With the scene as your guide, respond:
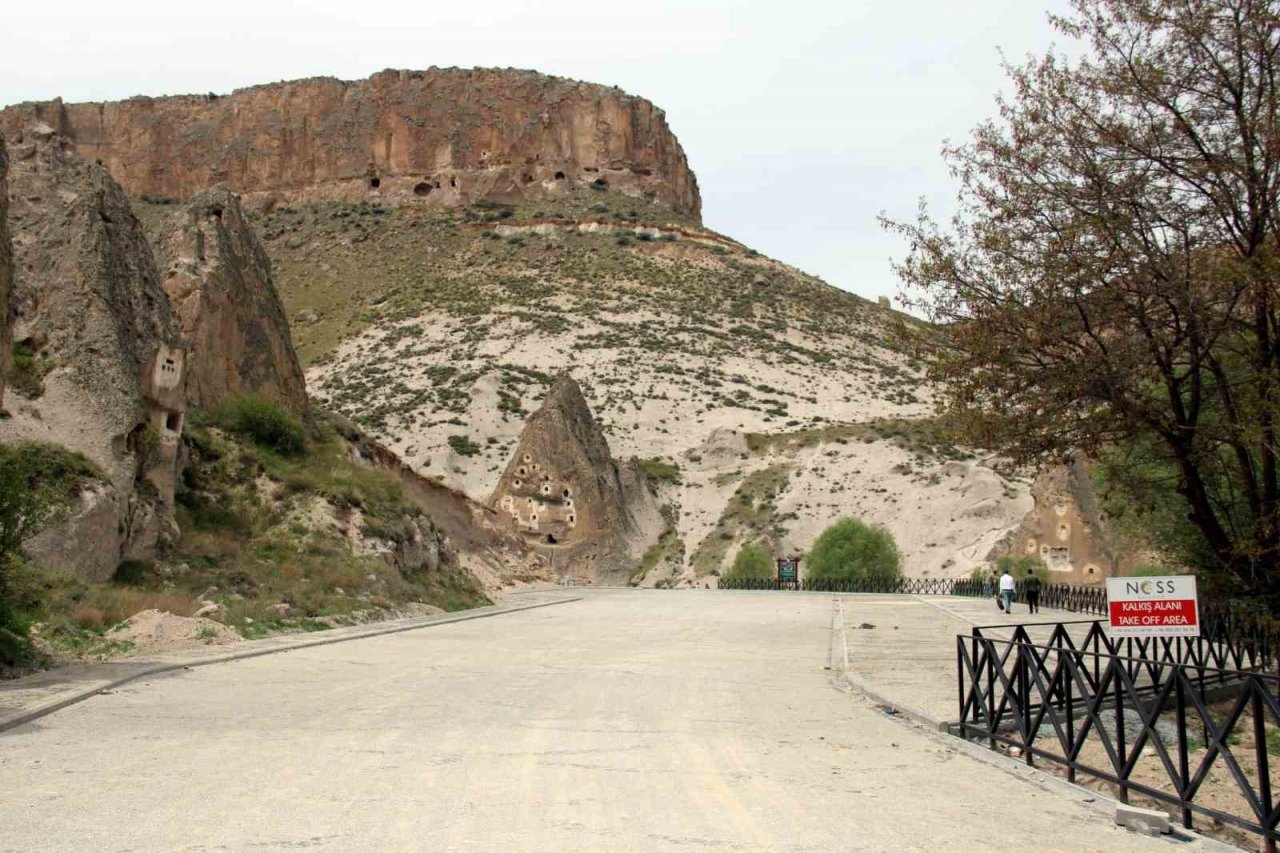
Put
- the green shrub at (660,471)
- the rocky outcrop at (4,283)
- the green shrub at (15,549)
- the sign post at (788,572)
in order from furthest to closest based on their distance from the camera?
the green shrub at (660,471)
the sign post at (788,572)
the rocky outcrop at (4,283)
the green shrub at (15,549)

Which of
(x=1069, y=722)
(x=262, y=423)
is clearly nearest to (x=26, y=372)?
(x=262, y=423)

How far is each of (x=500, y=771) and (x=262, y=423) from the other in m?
22.0

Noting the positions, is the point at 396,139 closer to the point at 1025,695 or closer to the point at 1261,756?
the point at 1025,695

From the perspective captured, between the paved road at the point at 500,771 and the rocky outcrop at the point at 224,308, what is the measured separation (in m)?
16.4

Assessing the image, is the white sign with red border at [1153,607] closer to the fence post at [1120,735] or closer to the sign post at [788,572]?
the fence post at [1120,735]

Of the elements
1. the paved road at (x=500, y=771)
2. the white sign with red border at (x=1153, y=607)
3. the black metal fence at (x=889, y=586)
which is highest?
the white sign with red border at (x=1153, y=607)

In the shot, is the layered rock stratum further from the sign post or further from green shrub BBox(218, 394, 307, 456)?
green shrub BBox(218, 394, 307, 456)

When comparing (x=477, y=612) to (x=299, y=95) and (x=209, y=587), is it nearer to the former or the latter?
(x=209, y=587)

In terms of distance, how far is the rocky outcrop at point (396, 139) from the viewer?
115562mm

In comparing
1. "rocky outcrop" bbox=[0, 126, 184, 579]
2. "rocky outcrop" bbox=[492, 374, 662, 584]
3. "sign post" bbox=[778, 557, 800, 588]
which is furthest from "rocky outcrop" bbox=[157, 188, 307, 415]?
"sign post" bbox=[778, 557, 800, 588]

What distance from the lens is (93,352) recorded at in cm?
1984

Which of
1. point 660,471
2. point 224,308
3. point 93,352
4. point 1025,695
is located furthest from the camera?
point 660,471

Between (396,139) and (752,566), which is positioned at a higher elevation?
(396,139)

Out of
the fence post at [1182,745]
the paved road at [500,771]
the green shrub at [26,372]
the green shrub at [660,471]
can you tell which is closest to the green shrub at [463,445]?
the green shrub at [660,471]
